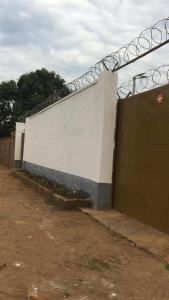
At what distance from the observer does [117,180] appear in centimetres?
1055

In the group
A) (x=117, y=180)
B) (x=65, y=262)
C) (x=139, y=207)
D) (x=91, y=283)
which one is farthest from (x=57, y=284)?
(x=117, y=180)

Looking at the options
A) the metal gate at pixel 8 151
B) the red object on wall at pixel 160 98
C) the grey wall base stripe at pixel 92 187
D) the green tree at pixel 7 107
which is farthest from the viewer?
the green tree at pixel 7 107

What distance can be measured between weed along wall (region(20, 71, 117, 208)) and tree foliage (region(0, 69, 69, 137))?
27.6m

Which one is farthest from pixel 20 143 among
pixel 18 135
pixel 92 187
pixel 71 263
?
pixel 71 263

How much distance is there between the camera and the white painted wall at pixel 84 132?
10680 mm

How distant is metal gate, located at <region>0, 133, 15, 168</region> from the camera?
28.9 meters

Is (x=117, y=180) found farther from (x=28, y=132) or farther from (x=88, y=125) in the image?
(x=28, y=132)

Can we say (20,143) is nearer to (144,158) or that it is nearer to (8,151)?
(8,151)

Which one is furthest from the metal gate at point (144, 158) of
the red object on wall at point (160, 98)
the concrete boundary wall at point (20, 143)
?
the concrete boundary wall at point (20, 143)

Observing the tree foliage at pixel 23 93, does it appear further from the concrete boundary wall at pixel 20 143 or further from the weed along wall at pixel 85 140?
the weed along wall at pixel 85 140

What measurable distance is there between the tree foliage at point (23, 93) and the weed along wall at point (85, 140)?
27.6 metres

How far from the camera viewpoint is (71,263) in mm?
6391

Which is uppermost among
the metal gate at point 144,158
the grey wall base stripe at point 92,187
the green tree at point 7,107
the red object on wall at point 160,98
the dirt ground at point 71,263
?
the green tree at point 7,107

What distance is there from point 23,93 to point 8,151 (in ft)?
52.2
